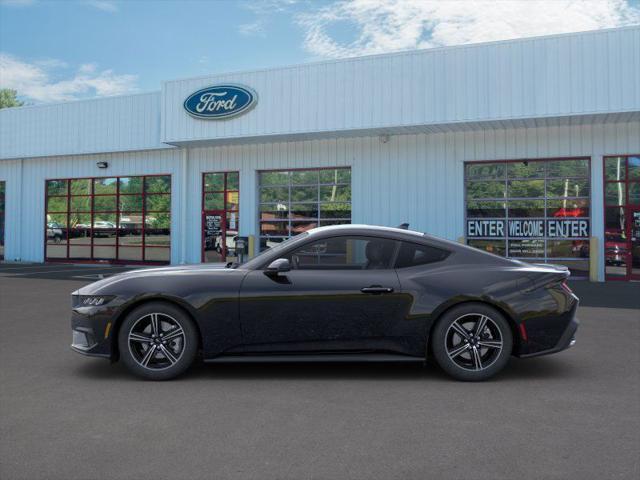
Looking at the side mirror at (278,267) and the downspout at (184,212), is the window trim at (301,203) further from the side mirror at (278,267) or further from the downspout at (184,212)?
→ the side mirror at (278,267)

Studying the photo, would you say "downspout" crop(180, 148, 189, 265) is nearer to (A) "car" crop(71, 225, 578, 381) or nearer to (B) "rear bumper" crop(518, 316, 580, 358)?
(A) "car" crop(71, 225, 578, 381)

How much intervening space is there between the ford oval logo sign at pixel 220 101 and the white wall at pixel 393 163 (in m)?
1.72

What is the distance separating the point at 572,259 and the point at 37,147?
65.0 feet

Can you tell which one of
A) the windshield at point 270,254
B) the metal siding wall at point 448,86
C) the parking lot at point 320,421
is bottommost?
the parking lot at point 320,421

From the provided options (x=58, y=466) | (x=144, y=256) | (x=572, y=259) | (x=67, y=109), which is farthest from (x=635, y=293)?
(x=67, y=109)

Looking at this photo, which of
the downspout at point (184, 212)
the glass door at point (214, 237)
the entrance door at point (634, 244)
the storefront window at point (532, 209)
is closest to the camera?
the entrance door at point (634, 244)

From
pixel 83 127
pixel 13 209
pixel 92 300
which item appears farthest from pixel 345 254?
pixel 13 209

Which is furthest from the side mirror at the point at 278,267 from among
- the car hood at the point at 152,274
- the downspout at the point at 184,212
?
the downspout at the point at 184,212

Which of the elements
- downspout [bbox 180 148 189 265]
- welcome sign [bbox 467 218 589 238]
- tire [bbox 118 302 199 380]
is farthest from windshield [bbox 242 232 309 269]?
downspout [bbox 180 148 189 265]

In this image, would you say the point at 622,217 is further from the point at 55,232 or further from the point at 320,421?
the point at 55,232

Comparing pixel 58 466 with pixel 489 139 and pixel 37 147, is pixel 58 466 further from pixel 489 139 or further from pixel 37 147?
pixel 37 147

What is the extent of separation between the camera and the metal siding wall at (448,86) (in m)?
14.9

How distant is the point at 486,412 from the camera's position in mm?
4438

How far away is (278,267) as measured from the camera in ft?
17.4
